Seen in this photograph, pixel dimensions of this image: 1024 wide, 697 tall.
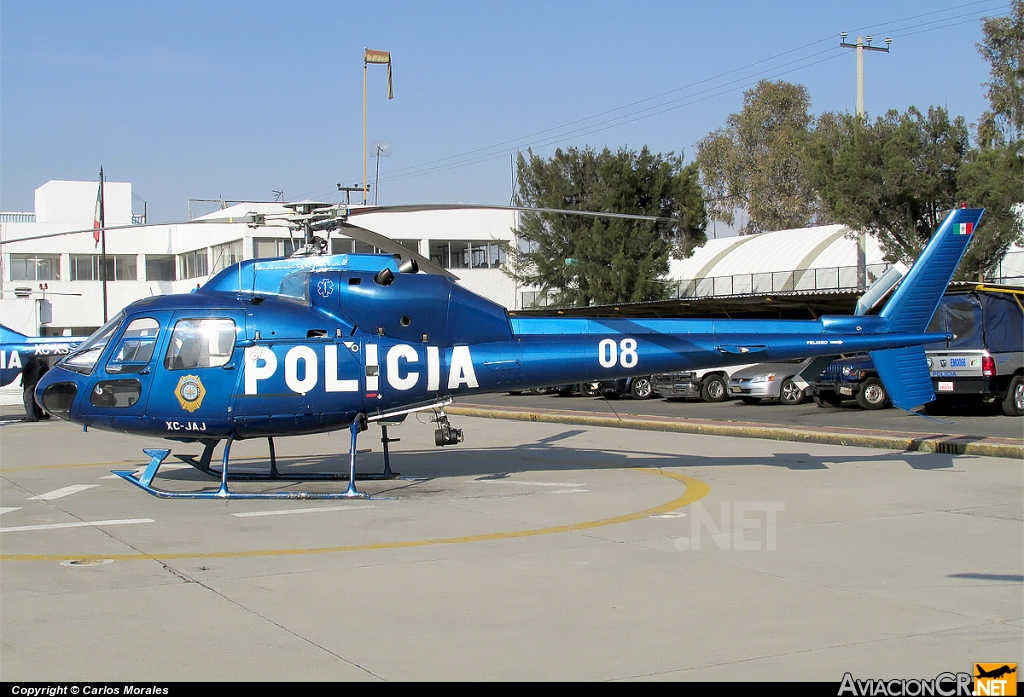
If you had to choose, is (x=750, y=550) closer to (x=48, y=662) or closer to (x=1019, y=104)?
(x=48, y=662)

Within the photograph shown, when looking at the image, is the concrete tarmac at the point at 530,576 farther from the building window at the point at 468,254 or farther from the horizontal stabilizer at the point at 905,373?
the building window at the point at 468,254

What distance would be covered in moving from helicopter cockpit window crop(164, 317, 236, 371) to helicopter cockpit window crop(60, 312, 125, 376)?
0.89 metres

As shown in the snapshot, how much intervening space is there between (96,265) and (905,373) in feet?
154

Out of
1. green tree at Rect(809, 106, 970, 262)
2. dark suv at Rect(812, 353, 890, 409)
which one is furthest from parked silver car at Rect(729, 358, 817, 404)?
green tree at Rect(809, 106, 970, 262)

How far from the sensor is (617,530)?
889 cm

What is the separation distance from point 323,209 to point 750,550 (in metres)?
6.17

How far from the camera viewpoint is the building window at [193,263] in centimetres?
4928

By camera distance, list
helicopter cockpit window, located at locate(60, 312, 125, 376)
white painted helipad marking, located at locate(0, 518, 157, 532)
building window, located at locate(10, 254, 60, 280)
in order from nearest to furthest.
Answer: white painted helipad marking, located at locate(0, 518, 157, 532) → helicopter cockpit window, located at locate(60, 312, 125, 376) → building window, located at locate(10, 254, 60, 280)

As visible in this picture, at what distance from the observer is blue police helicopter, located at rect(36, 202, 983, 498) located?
1112 cm

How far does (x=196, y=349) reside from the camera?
36.4ft

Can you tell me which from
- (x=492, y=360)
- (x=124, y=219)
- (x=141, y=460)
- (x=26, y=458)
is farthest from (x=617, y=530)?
(x=124, y=219)

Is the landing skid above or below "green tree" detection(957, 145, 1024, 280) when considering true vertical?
below

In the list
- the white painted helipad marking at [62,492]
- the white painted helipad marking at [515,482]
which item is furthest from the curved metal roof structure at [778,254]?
the white painted helipad marking at [62,492]

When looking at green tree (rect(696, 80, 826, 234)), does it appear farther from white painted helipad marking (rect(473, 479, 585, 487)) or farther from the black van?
white painted helipad marking (rect(473, 479, 585, 487))
